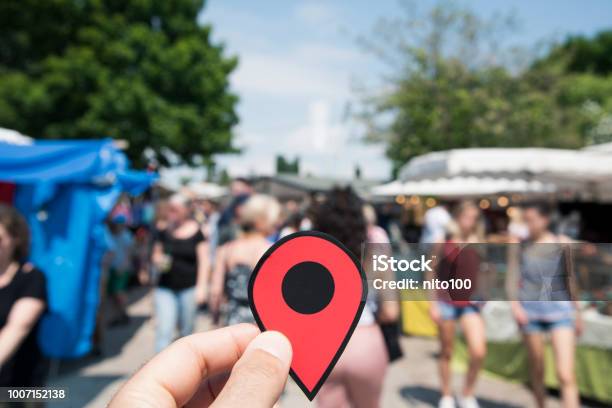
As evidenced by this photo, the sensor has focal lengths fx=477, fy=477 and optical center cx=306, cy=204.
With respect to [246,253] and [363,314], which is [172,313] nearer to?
[246,253]

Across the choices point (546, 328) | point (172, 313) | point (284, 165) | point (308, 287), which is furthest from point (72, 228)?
point (284, 165)

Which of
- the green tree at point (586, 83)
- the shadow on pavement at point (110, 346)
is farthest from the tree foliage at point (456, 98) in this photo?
the shadow on pavement at point (110, 346)

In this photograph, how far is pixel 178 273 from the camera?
4.22 meters

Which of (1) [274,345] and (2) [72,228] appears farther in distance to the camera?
(2) [72,228]

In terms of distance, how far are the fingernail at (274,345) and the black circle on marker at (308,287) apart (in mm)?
52

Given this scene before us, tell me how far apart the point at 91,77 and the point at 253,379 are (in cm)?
1984

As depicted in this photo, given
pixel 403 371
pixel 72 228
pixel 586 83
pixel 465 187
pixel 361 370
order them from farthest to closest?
1. pixel 586 83
2. pixel 465 187
3. pixel 403 371
4. pixel 72 228
5. pixel 361 370

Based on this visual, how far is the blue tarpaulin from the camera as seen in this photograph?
4156mm

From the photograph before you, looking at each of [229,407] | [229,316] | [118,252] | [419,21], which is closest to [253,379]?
[229,407]

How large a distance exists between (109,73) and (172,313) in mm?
16519

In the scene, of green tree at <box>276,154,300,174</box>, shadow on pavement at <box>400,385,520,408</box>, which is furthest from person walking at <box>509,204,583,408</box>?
green tree at <box>276,154,300,174</box>

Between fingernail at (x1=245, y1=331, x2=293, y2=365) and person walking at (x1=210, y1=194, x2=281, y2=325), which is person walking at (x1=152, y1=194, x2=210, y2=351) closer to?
person walking at (x1=210, y1=194, x2=281, y2=325)

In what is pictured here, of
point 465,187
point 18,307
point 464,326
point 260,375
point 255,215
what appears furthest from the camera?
point 465,187

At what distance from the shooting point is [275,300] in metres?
0.76
